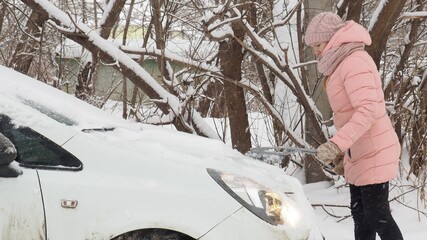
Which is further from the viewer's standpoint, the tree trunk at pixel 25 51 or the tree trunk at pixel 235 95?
the tree trunk at pixel 25 51

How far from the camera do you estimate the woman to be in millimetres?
3406

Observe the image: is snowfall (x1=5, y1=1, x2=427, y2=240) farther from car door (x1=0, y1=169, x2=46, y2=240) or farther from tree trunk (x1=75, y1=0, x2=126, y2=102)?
car door (x1=0, y1=169, x2=46, y2=240)

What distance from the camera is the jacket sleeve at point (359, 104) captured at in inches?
134

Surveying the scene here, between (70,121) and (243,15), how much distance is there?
280cm

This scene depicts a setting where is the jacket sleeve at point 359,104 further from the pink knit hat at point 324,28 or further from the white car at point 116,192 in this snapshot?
the white car at point 116,192

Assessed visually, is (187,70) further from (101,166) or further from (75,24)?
(101,166)

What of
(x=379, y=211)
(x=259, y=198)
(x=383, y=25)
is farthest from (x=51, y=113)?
(x=383, y=25)

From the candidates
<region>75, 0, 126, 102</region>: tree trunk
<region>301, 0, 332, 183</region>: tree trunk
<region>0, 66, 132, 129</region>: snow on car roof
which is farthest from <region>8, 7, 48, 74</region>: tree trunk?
<region>0, 66, 132, 129</region>: snow on car roof

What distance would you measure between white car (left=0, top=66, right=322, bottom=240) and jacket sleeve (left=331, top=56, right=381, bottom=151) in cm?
68

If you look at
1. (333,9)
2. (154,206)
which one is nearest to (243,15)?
(333,9)

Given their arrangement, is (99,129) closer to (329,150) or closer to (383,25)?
(329,150)

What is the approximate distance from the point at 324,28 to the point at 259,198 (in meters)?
1.39

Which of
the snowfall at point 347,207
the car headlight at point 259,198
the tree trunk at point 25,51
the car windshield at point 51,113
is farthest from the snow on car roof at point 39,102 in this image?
the tree trunk at point 25,51

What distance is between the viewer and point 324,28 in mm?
3670
